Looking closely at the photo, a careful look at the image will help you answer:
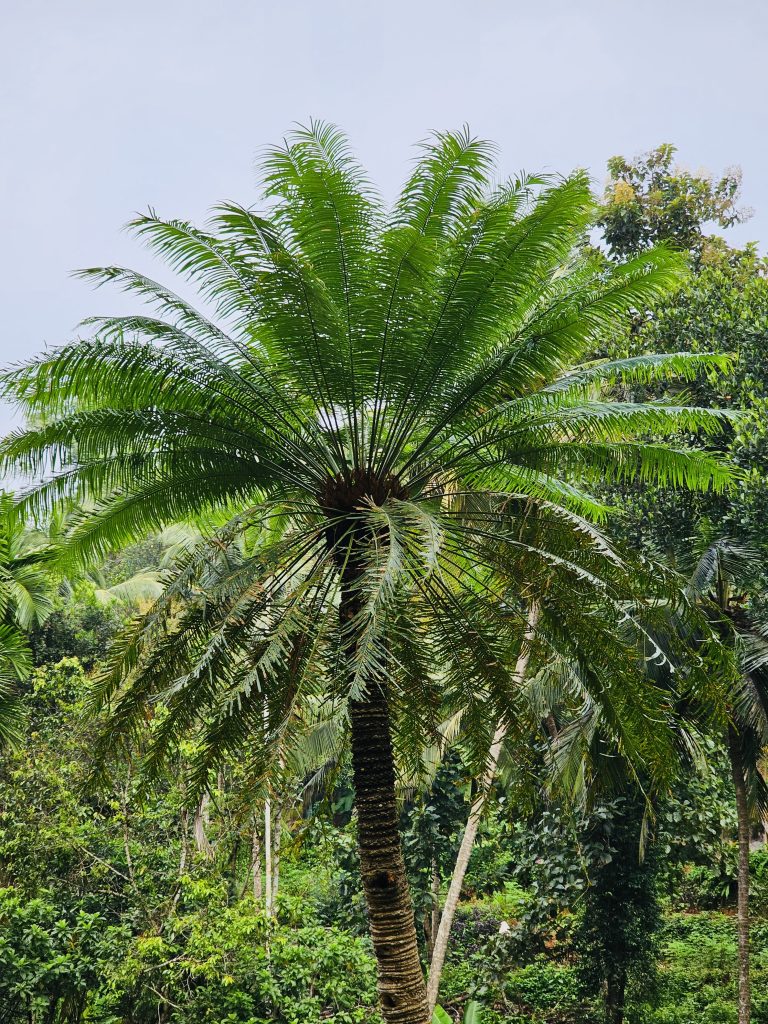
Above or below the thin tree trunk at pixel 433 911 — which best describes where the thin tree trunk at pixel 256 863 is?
above

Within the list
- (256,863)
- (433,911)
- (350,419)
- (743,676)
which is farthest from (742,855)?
(350,419)

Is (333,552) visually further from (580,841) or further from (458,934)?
(458,934)

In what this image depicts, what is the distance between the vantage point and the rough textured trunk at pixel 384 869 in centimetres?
656

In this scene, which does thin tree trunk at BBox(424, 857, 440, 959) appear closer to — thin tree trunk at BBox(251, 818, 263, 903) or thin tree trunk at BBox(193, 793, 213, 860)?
thin tree trunk at BBox(251, 818, 263, 903)

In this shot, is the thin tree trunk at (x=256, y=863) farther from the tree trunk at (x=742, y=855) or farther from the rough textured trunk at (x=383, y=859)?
the rough textured trunk at (x=383, y=859)

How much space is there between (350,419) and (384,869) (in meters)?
3.37

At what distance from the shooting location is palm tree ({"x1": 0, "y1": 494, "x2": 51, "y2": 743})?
918cm

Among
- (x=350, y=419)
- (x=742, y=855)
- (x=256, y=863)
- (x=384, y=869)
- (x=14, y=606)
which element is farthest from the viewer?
(x=14, y=606)

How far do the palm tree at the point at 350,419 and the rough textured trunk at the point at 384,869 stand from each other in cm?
2

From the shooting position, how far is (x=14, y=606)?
15.0 metres

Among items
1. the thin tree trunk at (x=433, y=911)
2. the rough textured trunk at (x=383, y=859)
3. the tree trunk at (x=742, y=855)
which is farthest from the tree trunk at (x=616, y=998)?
the rough textured trunk at (x=383, y=859)

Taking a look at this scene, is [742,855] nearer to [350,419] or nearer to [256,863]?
[256,863]

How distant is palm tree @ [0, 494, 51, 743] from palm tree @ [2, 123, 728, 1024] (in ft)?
4.33

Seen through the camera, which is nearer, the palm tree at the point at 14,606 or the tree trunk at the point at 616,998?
the palm tree at the point at 14,606
